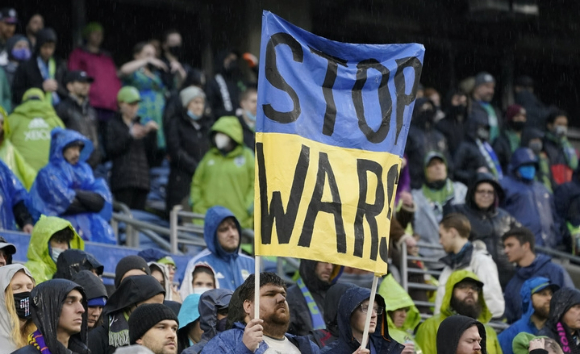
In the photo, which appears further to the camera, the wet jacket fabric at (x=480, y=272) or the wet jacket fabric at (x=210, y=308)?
the wet jacket fabric at (x=480, y=272)

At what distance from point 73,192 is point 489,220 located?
4.11 m

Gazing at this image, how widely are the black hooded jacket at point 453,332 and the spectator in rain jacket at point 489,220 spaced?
164 inches

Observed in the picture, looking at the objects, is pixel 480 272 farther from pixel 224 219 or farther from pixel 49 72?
pixel 49 72

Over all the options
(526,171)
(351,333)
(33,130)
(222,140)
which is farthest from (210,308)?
(526,171)

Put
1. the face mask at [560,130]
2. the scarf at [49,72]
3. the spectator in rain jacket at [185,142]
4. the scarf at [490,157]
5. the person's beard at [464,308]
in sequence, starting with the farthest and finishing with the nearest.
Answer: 1. the face mask at [560,130]
2. the scarf at [490,157]
3. the spectator in rain jacket at [185,142]
4. the scarf at [49,72]
5. the person's beard at [464,308]

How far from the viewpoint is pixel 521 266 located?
12320mm

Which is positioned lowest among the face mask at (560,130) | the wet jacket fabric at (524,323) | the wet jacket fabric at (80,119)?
the wet jacket fabric at (524,323)

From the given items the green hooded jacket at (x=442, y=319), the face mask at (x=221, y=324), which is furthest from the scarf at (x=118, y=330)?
the green hooded jacket at (x=442, y=319)

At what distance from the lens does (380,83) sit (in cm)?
829

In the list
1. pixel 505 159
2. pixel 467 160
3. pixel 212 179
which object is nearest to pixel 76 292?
pixel 212 179

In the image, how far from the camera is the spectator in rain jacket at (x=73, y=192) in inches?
464

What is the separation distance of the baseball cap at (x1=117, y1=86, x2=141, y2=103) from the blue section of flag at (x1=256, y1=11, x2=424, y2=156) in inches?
245

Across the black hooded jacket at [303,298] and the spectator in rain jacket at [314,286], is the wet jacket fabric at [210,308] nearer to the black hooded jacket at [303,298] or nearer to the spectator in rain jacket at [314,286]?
the black hooded jacket at [303,298]

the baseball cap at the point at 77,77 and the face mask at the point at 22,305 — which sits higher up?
the baseball cap at the point at 77,77
